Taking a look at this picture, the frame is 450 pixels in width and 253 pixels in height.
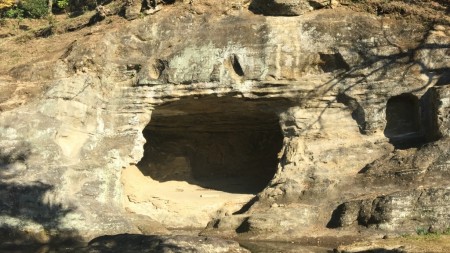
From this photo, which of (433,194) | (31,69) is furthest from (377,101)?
(31,69)

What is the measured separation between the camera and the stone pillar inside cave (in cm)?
1933

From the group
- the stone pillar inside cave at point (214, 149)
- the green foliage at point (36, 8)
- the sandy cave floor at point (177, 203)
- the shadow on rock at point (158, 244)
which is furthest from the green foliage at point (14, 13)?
the shadow on rock at point (158, 244)

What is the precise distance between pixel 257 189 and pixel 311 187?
13.6ft

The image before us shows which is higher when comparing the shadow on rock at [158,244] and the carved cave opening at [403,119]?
the carved cave opening at [403,119]

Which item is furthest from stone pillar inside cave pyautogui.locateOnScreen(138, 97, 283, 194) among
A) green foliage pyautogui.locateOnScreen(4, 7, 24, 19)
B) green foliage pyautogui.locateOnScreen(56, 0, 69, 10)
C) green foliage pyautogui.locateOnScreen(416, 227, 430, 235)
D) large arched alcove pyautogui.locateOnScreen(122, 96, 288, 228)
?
green foliage pyautogui.locateOnScreen(4, 7, 24, 19)

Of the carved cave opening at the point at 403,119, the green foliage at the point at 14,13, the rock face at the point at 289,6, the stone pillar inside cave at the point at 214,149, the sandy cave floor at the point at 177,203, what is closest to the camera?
the carved cave opening at the point at 403,119

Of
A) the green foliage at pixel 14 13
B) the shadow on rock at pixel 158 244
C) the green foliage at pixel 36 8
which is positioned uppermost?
the green foliage at pixel 36 8

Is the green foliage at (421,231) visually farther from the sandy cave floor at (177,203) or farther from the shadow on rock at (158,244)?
the sandy cave floor at (177,203)

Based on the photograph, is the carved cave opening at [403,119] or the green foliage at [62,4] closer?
the carved cave opening at [403,119]

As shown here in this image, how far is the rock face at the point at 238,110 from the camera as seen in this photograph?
1392 centimetres

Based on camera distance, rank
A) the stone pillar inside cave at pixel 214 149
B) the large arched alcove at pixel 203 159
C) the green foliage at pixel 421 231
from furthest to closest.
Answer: the stone pillar inside cave at pixel 214 149, the large arched alcove at pixel 203 159, the green foliage at pixel 421 231

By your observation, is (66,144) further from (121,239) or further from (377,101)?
(377,101)

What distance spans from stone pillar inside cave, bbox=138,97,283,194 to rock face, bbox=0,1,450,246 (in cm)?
162

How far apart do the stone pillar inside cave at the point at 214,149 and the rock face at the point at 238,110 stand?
1.62 m
